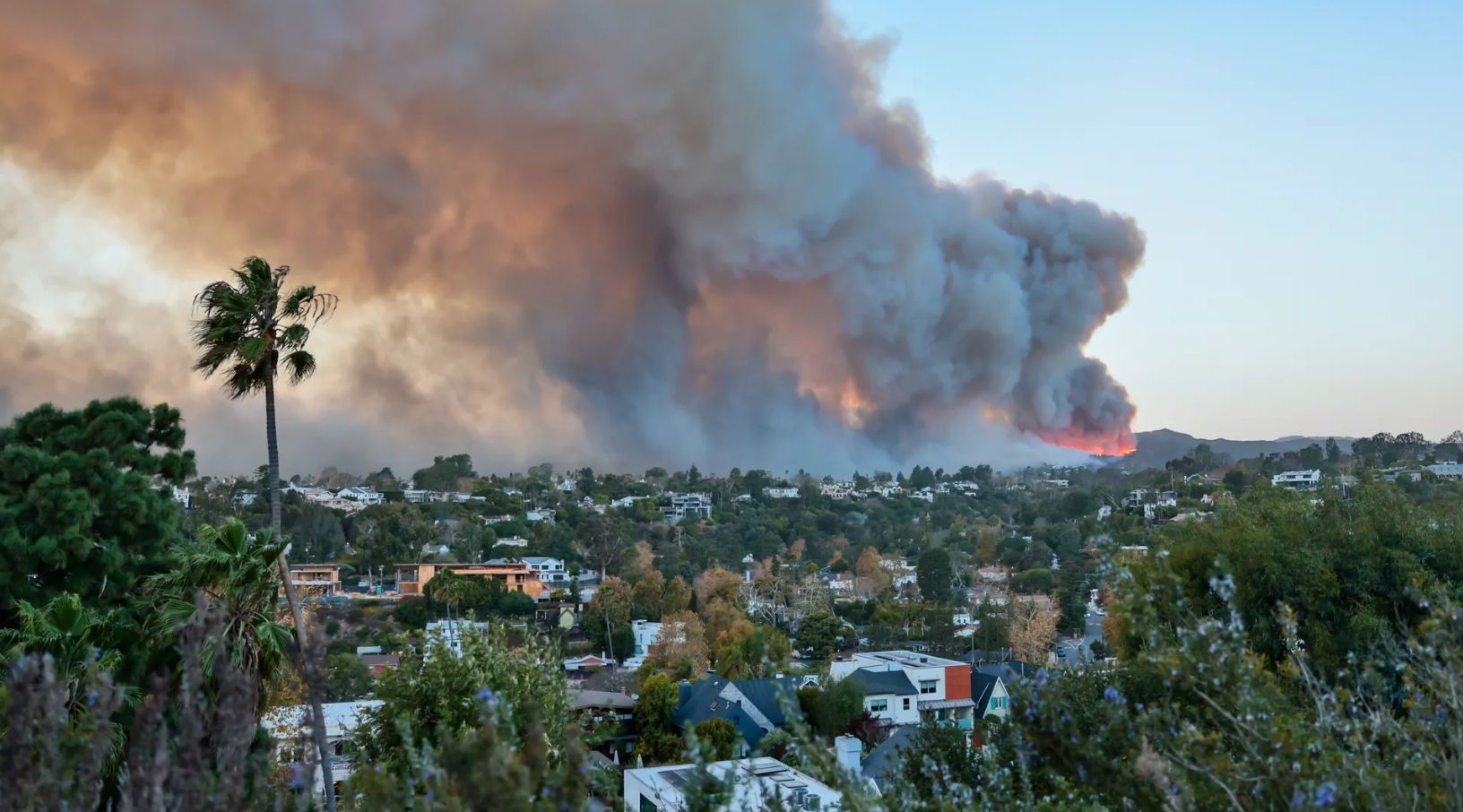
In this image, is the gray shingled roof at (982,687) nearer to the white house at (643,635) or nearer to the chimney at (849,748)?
the white house at (643,635)

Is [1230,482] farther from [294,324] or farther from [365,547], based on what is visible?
[294,324]

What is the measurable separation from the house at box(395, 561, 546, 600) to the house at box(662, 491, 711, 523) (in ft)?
84.3

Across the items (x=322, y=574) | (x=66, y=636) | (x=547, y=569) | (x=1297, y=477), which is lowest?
(x=547, y=569)

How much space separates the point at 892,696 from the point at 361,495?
71.6 m

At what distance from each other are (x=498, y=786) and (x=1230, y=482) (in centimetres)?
7848

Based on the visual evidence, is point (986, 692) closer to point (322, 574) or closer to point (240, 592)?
point (240, 592)

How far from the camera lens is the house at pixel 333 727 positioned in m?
10.8

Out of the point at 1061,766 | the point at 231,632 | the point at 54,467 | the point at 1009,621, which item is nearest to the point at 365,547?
the point at 1009,621

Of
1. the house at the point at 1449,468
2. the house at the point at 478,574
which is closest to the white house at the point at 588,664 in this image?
the house at the point at 478,574

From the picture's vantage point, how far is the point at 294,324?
1273 centimetres

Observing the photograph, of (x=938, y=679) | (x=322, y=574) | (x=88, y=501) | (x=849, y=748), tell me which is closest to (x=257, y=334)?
(x=88, y=501)

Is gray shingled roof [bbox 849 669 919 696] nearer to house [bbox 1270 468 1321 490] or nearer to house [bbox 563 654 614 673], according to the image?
house [bbox 563 654 614 673]

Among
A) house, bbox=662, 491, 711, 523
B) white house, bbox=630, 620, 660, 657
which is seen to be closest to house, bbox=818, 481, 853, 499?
house, bbox=662, 491, 711, 523

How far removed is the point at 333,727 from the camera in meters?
21.7
